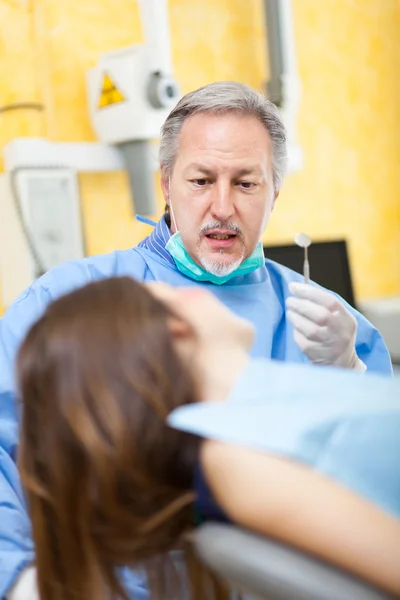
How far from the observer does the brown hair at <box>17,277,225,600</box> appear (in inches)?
26.0

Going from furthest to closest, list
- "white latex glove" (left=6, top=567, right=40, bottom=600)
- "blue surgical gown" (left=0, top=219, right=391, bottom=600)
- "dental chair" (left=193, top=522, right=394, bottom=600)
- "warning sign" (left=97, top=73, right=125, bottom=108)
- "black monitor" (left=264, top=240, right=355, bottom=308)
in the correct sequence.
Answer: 1. "black monitor" (left=264, top=240, right=355, bottom=308)
2. "warning sign" (left=97, top=73, right=125, bottom=108)
3. "blue surgical gown" (left=0, top=219, right=391, bottom=600)
4. "white latex glove" (left=6, top=567, right=40, bottom=600)
5. "dental chair" (left=193, top=522, right=394, bottom=600)

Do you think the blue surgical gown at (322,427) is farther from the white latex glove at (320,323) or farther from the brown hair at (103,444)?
the white latex glove at (320,323)

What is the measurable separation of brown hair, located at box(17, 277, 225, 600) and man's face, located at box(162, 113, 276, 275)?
0.63m

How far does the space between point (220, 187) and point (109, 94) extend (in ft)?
2.53

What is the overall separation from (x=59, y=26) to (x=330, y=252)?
1083 mm

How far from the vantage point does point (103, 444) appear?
0.65m

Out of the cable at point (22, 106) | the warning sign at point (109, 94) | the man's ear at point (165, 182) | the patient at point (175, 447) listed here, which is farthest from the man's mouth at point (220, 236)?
the cable at point (22, 106)

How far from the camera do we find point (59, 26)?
6.66 ft

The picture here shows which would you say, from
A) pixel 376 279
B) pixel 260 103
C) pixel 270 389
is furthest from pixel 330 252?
pixel 270 389

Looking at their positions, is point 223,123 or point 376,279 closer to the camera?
point 223,123

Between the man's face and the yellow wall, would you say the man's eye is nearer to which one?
the man's face

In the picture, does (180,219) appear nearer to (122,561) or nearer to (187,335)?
(187,335)

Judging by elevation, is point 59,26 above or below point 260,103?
above

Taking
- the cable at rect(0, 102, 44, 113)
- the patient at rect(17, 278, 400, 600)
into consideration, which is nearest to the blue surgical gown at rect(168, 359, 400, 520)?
the patient at rect(17, 278, 400, 600)
